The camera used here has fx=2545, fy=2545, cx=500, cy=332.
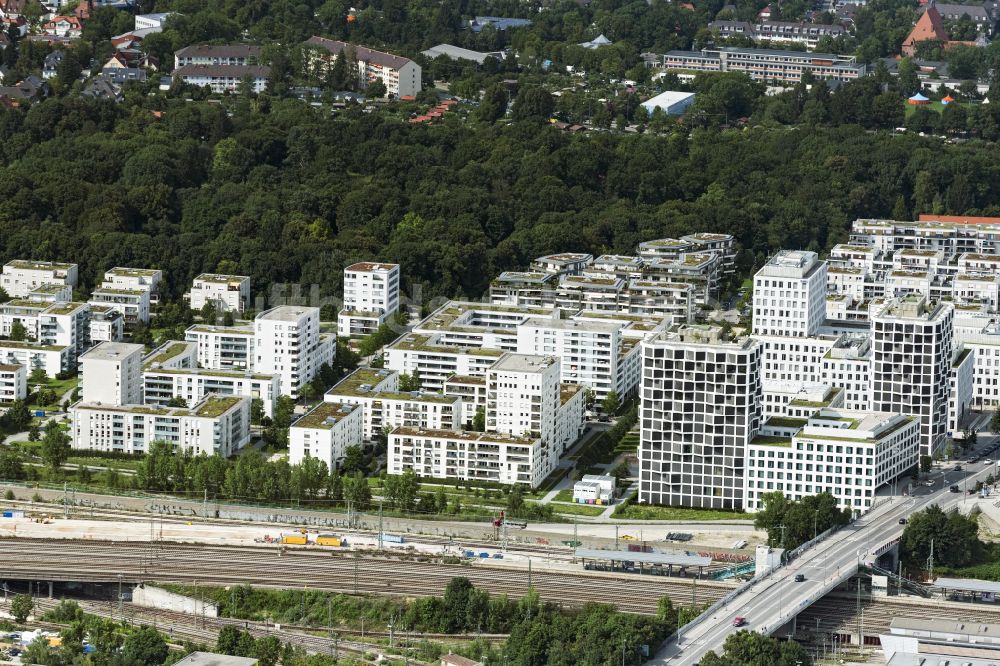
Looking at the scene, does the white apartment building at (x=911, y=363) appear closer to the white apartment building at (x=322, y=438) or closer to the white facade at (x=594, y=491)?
the white facade at (x=594, y=491)

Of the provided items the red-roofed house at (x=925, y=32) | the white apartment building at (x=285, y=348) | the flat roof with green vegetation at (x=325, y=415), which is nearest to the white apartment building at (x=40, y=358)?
the white apartment building at (x=285, y=348)

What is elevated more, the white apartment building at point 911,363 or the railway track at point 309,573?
the white apartment building at point 911,363

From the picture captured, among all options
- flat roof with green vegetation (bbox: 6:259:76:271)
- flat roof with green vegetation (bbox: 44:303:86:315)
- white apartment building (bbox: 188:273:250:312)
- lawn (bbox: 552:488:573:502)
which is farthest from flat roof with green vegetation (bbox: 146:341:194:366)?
lawn (bbox: 552:488:573:502)

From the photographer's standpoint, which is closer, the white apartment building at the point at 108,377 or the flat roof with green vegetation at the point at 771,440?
the flat roof with green vegetation at the point at 771,440

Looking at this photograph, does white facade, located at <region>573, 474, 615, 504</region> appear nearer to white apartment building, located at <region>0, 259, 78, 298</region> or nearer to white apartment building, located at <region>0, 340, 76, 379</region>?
white apartment building, located at <region>0, 340, 76, 379</region>

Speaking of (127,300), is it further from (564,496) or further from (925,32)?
(925,32)

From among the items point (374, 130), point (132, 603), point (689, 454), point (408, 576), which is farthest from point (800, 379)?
point (374, 130)
